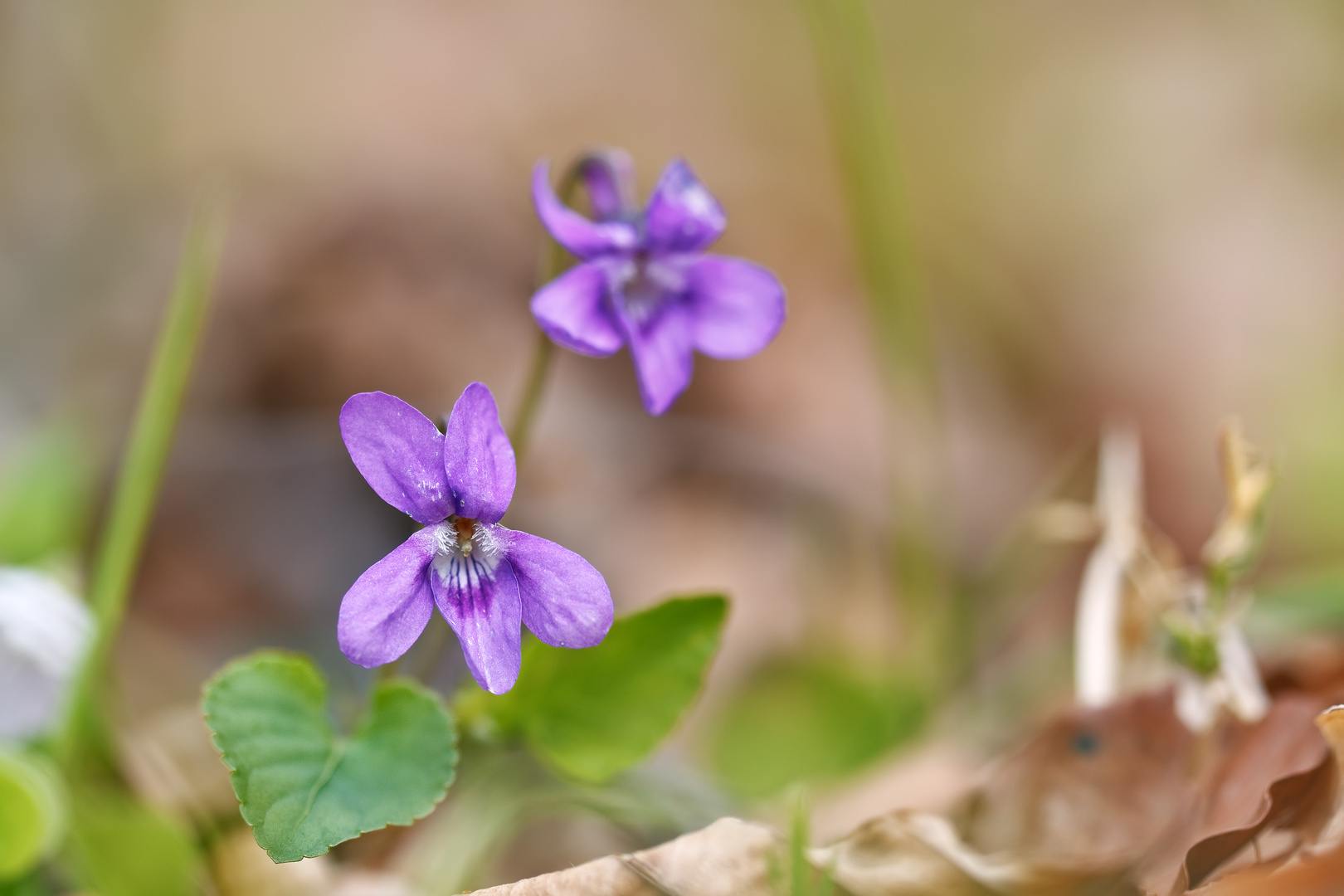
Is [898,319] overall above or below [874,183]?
below

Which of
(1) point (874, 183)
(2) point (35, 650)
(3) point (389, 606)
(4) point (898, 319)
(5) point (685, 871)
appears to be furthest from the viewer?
(1) point (874, 183)

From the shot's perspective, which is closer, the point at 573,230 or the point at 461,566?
the point at 461,566

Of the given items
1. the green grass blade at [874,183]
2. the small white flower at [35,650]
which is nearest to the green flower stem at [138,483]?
the small white flower at [35,650]

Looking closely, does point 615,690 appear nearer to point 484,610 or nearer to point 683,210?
point 484,610

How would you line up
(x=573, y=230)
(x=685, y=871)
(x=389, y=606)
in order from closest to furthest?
(x=389, y=606), (x=685, y=871), (x=573, y=230)

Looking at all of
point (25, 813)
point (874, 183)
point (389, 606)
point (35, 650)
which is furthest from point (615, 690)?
point (874, 183)

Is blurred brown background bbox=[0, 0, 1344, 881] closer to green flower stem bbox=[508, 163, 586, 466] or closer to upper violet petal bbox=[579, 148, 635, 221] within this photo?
green flower stem bbox=[508, 163, 586, 466]

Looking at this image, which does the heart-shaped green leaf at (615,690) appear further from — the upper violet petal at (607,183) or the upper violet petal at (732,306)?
the upper violet petal at (607,183)
